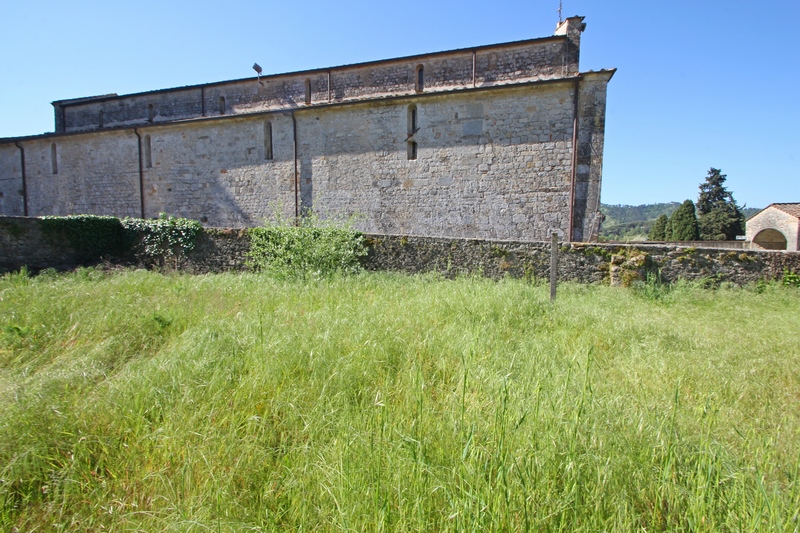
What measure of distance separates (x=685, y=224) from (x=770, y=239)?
25.3ft

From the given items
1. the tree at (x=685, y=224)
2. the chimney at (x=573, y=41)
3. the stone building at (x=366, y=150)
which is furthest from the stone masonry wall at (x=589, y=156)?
the tree at (x=685, y=224)

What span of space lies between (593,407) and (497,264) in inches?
261

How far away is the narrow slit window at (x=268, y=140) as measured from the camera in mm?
14492

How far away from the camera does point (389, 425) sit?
2.47m

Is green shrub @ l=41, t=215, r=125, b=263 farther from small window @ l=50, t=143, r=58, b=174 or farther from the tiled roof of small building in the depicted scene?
the tiled roof of small building

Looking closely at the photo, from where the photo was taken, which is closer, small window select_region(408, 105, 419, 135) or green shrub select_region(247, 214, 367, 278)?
green shrub select_region(247, 214, 367, 278)

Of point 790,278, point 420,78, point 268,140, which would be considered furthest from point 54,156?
point 790,278

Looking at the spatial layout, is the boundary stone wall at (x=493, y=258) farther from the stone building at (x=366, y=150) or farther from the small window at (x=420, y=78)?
the small window at (x=420, y=78)

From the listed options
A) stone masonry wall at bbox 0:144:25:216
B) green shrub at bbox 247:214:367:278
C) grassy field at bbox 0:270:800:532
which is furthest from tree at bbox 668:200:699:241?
stone masonry wall at bbox 0:144:25:216

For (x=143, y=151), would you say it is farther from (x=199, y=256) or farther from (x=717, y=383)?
(x=717, y=383)

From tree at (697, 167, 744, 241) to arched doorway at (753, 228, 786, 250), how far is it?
28.8 feet

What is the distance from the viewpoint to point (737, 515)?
1785 mm

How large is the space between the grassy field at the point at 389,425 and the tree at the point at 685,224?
32.5 m

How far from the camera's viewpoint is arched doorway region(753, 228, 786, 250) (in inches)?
933
